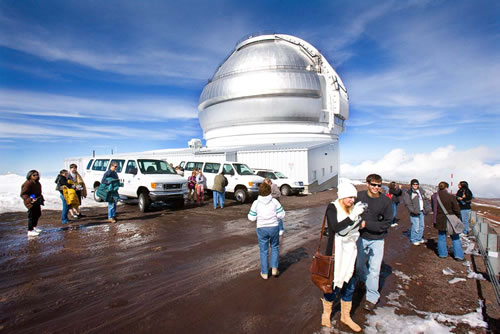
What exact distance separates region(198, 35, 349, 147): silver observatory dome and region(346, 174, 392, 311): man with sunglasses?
2460 cm

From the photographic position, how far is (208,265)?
524 centimetres

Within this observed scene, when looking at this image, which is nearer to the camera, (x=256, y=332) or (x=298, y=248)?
(x=256, y=332)

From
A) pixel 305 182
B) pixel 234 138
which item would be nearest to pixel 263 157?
pixel 305 182

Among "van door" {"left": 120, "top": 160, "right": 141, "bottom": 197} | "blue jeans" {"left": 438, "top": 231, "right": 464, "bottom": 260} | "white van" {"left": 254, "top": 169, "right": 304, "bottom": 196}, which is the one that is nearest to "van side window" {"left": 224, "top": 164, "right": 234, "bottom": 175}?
"white van" {"left": 254, "top": 169, "right": 304, "bottom": 196}

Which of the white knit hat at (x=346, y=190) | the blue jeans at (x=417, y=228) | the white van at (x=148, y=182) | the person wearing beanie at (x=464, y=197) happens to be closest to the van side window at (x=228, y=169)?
the white van at (x=148, y=182)

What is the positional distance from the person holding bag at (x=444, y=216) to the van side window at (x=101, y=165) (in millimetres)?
12501

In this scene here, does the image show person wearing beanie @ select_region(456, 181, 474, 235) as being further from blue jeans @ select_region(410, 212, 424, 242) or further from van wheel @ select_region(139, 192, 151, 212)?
van wheel @ select_region(139, 192, 151, 212)

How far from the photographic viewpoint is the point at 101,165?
41.2 ft

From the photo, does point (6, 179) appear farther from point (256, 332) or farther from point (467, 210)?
point (467, 210)

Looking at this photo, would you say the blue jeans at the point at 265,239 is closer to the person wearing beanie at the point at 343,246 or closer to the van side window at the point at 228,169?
the person wearing beanie at the point at 343,246

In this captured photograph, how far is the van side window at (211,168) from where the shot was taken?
1467 centimetres

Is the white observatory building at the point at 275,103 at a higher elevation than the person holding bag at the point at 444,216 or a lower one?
higher

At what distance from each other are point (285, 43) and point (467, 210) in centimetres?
2885

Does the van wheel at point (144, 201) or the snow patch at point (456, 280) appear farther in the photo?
the van wheel at point (144, 201)
